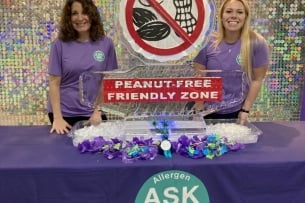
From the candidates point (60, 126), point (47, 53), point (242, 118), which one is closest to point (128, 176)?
point (60, 126)

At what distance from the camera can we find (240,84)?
4.70 feet

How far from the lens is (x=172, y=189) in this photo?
46.9 inches

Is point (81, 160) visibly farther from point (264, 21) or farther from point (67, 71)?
point (264, 21)

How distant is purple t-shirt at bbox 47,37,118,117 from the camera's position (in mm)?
1576

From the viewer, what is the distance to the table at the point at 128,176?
1166 millimetres

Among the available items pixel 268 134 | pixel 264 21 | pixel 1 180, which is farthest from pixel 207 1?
pixel 264 21

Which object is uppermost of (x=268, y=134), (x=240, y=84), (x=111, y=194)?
(x=240, y=84)

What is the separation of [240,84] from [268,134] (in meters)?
0.21

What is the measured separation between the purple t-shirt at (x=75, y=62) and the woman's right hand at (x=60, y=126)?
10 cm

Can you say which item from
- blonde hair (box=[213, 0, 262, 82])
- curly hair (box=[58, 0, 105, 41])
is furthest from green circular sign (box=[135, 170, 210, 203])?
curly hair (box=[58, 0, 105, 41])

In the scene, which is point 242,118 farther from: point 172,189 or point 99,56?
point 99,56

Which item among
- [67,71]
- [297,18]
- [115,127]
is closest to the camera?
[115,127]

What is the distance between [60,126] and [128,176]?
455mm

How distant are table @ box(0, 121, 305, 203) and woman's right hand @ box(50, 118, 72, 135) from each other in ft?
0.83
